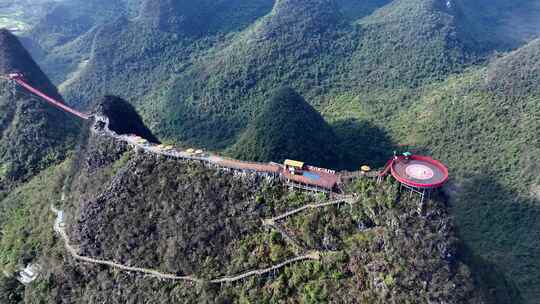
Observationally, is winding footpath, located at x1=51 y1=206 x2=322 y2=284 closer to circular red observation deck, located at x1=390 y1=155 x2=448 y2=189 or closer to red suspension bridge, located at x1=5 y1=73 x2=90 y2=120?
circular red observation deck, located at x1=390 y1=155 x2=448 y2=189

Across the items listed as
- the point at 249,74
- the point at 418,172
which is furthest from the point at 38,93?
the point at 418,172

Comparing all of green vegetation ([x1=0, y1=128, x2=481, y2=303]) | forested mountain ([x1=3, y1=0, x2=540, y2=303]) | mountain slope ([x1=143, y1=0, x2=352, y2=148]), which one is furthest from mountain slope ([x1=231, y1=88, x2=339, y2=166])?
green vegetation ([x1=0, y1=128, x2=481, y2=303])

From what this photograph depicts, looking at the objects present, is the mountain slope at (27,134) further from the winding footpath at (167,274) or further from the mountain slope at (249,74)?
the mountain slope at (249,74)

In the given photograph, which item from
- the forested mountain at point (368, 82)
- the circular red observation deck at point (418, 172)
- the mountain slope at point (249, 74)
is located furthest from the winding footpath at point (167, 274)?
the mountain slope at point (249, 74)

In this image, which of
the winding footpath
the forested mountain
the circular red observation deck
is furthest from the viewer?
the forested mountain

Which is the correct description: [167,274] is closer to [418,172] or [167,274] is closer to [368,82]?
[418,172]

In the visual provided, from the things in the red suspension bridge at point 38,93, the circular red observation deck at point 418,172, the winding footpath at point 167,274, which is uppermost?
the red suspension bridge at point 38,93
